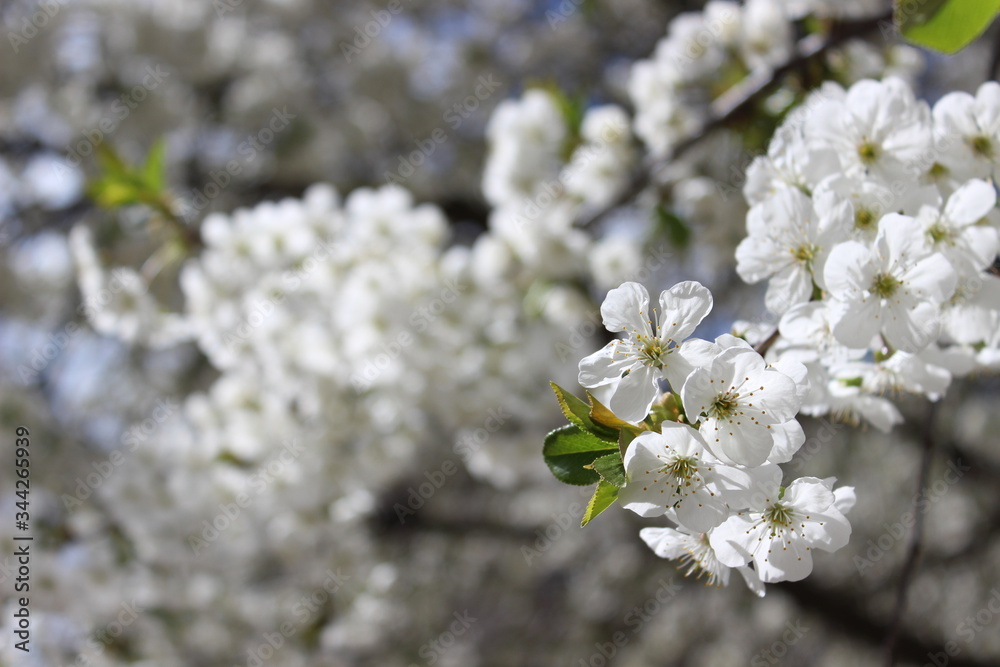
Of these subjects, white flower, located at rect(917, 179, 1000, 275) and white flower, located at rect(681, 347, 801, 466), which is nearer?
white flower, located at rect(681, 347, 801, 466)

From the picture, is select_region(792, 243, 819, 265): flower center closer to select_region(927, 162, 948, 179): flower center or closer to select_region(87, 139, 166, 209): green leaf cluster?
select_region(927, 162, 948, 179): flower center

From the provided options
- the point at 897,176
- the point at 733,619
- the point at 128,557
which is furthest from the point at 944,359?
the point at 733,619

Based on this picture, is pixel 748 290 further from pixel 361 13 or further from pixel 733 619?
pixel 361 13

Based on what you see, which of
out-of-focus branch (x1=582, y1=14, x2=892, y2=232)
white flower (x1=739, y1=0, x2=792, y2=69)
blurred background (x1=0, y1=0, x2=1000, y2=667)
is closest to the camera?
out-of-focus branch (x1=582, y1=14, x2=892, y2=232)

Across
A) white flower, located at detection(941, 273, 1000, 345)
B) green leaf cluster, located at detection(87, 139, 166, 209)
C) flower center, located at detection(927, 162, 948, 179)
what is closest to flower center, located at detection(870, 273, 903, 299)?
white flower, located at detection(941, 273, 1000, 345)

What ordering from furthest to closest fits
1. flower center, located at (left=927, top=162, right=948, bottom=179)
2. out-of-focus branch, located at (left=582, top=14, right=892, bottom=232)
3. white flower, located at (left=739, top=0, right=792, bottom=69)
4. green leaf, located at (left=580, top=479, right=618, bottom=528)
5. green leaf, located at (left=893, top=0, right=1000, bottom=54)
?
white flower, located at (left=739, top=0, right=792, bottom=69), out-of-focus branch, located at (left=582, top=14, right=892, bottom=232), flower center, located at (left=927, top=162, right=948, bottom=179), green leaf, located at (left=893, top=0, right=1000, bottom=54), green leaf, located at (left=580, top=479, right=618, bottom=528)

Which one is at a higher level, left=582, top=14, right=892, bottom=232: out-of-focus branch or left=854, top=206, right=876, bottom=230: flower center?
left=854, top=206, right=876, bottom=230: flower center

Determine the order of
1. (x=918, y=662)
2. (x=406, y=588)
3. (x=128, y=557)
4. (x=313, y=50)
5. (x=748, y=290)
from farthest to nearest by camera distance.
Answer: (x=313, y=50)
(x=748, y=290)
(x=406, y=588)
(x=918, y=662)
(x=128, y=557)
